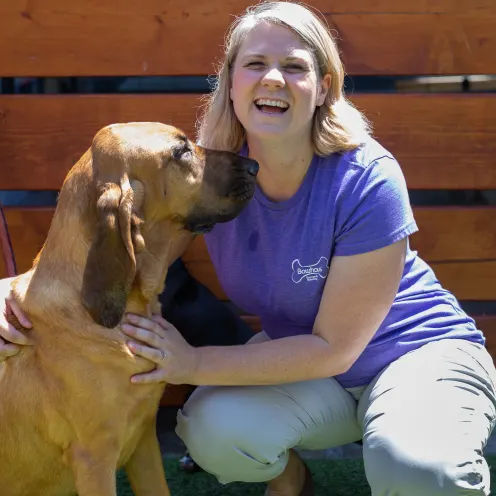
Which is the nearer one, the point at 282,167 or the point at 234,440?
the point at 234,440

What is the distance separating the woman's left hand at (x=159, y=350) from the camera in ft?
9.16

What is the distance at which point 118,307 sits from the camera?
8.68 feet

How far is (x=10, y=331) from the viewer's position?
278cm

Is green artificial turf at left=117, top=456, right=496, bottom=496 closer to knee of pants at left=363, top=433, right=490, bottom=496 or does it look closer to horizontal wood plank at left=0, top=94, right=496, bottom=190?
knee of pants at left=363, top=433, right=490, bottom=496

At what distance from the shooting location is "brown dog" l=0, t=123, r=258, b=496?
8.73 ft

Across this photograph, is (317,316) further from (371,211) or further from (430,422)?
(430,422)

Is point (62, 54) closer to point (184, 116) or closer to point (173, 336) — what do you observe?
point (184, 116)

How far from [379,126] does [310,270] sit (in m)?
1.28

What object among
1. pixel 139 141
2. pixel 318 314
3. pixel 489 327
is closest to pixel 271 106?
pixel 139 141

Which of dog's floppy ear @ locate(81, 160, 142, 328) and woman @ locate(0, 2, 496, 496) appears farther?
woman @ locate(0, 2, 496, 496)

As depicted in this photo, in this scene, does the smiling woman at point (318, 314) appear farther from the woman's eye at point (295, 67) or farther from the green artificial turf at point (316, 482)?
the green artificial turf at point (316, 482)

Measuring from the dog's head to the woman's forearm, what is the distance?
0.32 metres

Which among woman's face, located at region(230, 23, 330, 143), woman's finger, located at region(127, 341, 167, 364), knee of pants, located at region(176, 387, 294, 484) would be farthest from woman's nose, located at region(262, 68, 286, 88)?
knee of pants, located at region(176, 387, 294, 484)

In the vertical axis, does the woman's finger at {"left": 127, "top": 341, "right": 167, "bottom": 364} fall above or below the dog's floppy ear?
below
